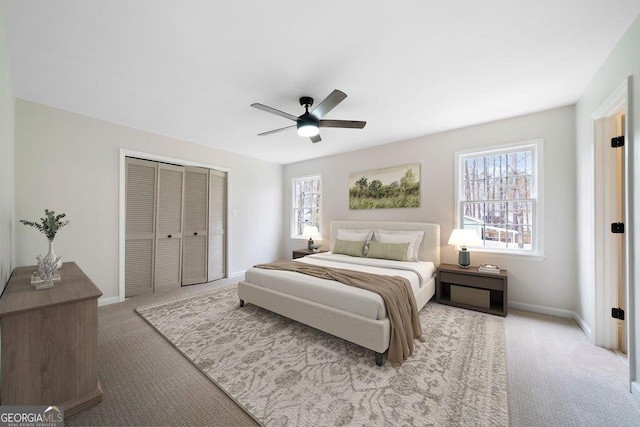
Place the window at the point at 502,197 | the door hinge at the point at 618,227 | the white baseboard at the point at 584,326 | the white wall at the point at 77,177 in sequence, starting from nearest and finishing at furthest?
the door hinge at the point at 618,227, the white baseboard at the point at 584,326, the white wall at the point at 77,177, the window at the point at 502,197

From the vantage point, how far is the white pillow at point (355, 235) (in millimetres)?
4219

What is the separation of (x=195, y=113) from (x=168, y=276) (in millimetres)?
2731

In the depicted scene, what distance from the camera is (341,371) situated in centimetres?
195

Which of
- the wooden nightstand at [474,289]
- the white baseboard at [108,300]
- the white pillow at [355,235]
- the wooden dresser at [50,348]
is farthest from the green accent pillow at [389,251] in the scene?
the white baseboard at [108,300]

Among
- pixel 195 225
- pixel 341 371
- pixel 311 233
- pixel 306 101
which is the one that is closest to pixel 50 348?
pixel 341 371

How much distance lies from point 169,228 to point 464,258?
15.3 ft

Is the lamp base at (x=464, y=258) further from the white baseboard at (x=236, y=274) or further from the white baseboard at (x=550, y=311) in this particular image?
the white baseboard at (x=236, y=274)

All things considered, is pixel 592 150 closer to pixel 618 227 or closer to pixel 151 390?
pixel 618 227

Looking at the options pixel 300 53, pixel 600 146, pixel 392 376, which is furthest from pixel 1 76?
pixel 600 146

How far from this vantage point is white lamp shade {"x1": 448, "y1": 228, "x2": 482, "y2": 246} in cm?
325

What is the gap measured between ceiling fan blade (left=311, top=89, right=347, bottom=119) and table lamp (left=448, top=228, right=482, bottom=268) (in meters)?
2.45

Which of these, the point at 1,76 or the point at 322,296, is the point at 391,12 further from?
the point at 1,76

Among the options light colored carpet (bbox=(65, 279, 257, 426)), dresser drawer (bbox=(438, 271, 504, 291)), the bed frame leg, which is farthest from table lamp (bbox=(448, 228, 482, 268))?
light colored carpet (bbox=(65, 279, 257, 426))

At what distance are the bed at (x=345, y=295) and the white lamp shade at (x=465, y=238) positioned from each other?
36 cm
